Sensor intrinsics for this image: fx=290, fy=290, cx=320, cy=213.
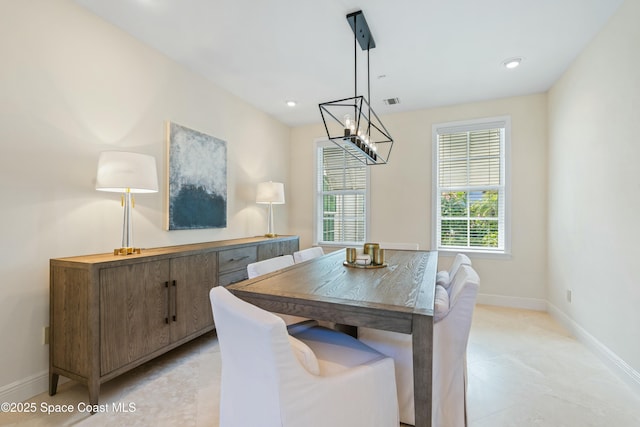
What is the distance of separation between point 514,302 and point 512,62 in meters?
2.88

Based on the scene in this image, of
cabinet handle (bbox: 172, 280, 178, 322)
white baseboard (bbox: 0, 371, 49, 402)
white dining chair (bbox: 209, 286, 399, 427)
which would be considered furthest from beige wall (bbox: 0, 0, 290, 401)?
white dining chair (bbox: 209, 286, 399, 427)

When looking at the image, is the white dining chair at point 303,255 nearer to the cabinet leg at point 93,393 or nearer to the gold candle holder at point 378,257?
the gold candle holder at point 378,257

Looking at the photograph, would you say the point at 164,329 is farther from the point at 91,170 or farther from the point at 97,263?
the point at 91,170

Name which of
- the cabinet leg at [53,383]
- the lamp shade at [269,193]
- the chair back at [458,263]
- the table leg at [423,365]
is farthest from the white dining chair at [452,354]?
the lamp shade at [269,193]

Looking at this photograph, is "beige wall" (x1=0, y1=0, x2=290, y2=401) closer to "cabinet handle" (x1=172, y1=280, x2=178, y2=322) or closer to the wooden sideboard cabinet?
the wooden sideboard cabinet

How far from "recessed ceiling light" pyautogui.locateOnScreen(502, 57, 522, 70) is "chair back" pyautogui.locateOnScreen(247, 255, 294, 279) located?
2.90 m

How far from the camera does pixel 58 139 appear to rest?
2.03m

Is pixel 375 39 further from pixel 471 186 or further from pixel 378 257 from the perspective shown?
pixel 471 186

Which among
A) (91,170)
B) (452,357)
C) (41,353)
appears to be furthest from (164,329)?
(452,357)

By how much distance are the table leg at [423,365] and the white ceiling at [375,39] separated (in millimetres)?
2196

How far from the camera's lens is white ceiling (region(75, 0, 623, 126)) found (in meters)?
2.17

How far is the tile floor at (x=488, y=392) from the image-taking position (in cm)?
170

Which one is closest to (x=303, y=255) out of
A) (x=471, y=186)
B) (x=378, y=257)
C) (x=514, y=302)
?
(x=378, y=257)

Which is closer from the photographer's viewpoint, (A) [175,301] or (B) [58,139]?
(B) [58,139]
